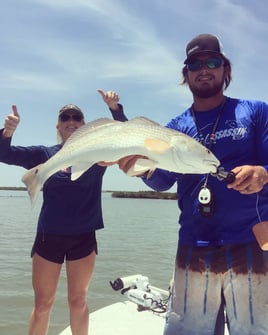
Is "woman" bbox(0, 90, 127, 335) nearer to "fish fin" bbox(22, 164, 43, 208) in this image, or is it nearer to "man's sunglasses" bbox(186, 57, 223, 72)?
"fish fin" bbox(22, 164, 43, 208)

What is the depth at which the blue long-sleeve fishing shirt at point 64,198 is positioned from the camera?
14.8 feet

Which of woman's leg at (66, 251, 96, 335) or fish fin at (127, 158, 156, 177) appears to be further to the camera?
woman's leg at (66, 251, 96, 335)

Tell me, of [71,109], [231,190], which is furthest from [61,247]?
[231,190]

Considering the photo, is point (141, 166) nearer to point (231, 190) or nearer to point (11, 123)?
point (231, 190)

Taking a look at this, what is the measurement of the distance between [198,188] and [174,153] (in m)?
0.48

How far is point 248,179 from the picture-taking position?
2.49 m

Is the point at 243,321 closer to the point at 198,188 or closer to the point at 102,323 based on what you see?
the point at 198,188

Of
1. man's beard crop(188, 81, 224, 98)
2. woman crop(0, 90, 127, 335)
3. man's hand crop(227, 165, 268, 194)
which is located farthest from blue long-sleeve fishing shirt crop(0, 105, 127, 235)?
man's hand crop(227, 165, 268, 194)

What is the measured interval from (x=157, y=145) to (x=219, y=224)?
725 millimetres

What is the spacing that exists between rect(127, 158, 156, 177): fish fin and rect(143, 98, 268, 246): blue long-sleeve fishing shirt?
1.42ft

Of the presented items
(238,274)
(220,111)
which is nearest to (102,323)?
(238,274)

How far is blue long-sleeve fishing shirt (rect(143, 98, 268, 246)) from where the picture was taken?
9.34 ft

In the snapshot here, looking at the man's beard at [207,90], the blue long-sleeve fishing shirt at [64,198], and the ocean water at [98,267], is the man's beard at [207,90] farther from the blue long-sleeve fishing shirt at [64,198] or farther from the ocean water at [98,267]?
the ocean water at [98,267]

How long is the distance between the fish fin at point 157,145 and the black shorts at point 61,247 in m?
2.18
